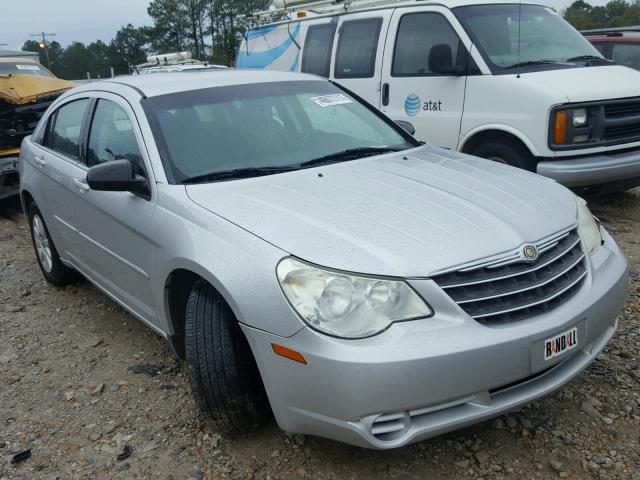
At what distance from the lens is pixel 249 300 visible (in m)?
2.37

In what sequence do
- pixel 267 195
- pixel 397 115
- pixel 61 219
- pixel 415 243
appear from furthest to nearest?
pixel 397 115 → pixel 61 219 → pixel 267 195 → pixel 415 243

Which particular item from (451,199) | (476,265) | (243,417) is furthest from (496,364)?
(243,417)

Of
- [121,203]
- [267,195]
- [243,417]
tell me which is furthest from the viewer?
[121,203]

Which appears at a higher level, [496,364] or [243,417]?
[496,364]

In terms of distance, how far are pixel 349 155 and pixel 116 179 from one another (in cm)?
123

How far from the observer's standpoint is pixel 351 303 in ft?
7.35

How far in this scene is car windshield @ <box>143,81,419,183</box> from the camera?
3188 millimetres

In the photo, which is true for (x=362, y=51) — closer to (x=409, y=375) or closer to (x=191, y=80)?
(x=191, y=80)

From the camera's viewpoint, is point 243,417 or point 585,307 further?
point 243,417

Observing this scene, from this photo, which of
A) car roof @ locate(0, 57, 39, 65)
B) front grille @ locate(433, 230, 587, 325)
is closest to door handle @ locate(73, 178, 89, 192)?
front grille @ locate(433, 230, 587, 325)

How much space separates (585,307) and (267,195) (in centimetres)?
140

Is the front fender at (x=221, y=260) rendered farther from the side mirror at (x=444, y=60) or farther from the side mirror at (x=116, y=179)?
the side mirror at (x=444, y=60)

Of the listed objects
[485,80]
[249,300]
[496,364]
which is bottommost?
[496,364]

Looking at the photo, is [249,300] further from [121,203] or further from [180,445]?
[121,203]
